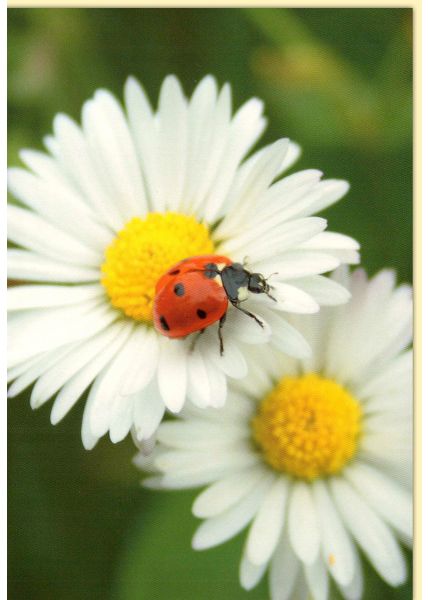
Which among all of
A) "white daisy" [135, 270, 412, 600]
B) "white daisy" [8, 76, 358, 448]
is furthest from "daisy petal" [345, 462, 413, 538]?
"white daisy" [8, 76, 358, 448]

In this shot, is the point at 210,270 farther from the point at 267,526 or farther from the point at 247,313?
the point at 267,526

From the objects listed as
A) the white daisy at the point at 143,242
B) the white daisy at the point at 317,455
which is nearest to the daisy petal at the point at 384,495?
the white daisy at the point at 317,455

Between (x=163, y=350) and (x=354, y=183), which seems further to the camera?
(x=354, y=183)

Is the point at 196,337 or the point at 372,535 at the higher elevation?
the point at 196,337

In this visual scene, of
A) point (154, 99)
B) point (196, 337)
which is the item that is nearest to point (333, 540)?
point (196, 337)

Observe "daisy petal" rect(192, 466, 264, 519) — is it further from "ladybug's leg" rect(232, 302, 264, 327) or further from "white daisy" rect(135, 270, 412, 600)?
"ladybug's leg" rect(232, 302, 264, 327)

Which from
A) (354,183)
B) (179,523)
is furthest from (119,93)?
(179,523)

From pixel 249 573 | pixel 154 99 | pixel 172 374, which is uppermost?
pixel 154 99

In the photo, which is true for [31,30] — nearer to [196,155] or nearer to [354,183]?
[196,155]
